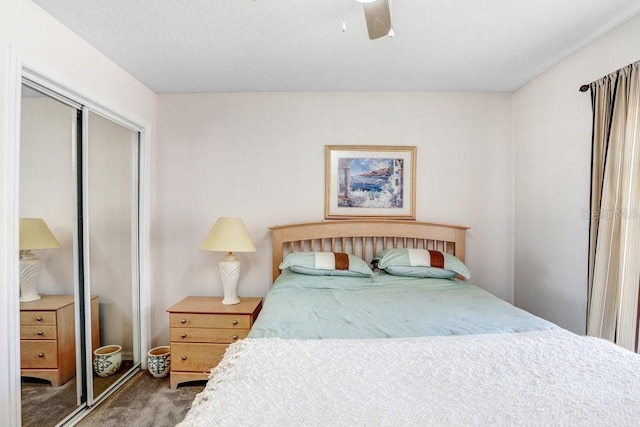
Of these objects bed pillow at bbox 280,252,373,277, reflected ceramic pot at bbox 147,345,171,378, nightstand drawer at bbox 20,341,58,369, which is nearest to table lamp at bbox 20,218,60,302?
nightstand drawer at bbox 20,341,58,369

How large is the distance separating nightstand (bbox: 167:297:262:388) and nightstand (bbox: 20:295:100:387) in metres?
0.64

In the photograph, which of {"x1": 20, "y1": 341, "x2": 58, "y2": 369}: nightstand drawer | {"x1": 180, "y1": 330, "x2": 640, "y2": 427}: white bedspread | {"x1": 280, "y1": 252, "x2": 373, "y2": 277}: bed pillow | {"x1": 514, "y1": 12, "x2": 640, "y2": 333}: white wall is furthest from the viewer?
{"x1": 280, "y1": 252, "x2": 373, "y2": 277}: bed pillow

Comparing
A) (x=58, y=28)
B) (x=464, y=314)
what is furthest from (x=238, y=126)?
(x=464, y=314)

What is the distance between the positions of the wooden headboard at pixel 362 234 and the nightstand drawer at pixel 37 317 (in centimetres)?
160

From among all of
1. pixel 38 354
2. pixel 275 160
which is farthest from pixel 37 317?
pixel 275 160

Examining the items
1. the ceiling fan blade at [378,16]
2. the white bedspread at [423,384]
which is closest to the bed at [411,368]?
the white bedspread at [423,384]

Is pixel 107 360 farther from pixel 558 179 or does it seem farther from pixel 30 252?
pixel 558 179

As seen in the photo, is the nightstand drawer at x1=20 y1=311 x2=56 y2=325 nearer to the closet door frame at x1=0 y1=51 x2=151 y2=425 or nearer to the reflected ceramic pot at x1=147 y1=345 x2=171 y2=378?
the closet door frame at x1=0 y1=51 x2=151 y2=425

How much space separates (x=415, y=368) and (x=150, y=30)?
239cm

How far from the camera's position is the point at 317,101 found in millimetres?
3191

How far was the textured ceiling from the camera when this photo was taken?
1.89 m

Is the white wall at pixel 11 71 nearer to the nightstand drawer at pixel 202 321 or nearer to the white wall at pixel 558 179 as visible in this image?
the nightstand drawer at pixel 202 321

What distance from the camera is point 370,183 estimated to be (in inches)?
126

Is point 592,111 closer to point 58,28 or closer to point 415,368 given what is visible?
point 415,368
